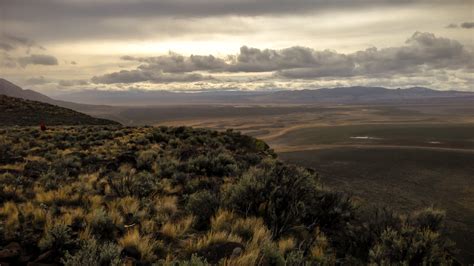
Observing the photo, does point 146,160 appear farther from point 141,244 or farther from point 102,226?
point 141,244

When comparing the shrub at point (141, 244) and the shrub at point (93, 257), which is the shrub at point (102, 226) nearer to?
the shrub at point (141, 244)

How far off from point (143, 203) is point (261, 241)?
138 inches

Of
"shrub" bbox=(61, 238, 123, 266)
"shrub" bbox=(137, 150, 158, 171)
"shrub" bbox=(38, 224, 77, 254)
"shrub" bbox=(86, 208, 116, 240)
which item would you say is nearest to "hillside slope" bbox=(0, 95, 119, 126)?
"shrub" bbox=(137, 150, 158, 171)

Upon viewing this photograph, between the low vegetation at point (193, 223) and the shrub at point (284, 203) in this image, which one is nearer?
the low vegetation at point (193, 223)

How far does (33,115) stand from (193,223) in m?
40.8

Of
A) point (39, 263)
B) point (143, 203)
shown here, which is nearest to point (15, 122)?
point (143, 203)

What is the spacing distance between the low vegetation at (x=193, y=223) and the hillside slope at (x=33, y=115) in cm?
2875

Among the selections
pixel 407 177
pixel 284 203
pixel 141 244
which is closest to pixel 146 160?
pixel 284 203

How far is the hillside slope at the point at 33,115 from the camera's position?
3791cm

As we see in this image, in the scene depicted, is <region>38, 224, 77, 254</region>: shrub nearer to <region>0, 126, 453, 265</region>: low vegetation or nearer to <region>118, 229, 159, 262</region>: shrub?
<region>0, 126, 453, 265</region>: low vegetation

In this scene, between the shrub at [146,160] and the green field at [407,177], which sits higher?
the shrub at [146,160]

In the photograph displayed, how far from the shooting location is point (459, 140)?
64125 millimetres

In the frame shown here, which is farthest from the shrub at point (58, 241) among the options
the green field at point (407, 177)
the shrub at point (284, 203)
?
the green field at point (407, 177)

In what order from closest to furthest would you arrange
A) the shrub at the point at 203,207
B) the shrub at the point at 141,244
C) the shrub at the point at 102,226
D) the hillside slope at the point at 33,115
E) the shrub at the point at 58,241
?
the shrub at the point at 58,241
the shrub at the point at 141,244
the shrub at the point at 102,226
the shrub at the point at 203,207
the hillside slope at the point at 33,115
